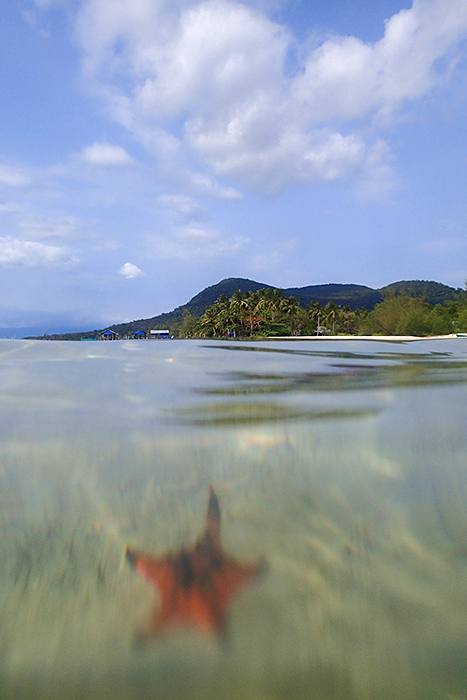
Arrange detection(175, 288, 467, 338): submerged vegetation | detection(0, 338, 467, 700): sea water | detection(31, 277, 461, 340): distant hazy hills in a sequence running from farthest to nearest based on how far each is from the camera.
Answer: detection(31, 277, 461, 340): distant hazy hills → detection(175, 288, 467, 338): submerged vegetation → detection(0, 338, 467, 700): sea water

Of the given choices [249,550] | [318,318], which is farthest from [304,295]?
[249,550]

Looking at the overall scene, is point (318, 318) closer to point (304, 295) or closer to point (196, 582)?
point (196, 582)

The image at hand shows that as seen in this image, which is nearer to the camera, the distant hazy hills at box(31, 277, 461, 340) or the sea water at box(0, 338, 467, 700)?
the sea water at box(0, 338, 467, 700)

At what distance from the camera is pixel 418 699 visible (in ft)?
2.04

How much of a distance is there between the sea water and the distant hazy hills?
322 ft

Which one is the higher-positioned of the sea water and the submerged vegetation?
the submerged vegetation

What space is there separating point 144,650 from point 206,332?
46.8 m

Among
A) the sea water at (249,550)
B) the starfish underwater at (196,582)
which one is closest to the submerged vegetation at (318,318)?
the sea water at (249,550)

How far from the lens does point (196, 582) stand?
83 cm

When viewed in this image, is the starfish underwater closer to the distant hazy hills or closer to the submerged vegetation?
the submerged vegetation

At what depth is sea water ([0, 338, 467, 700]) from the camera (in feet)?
2.15

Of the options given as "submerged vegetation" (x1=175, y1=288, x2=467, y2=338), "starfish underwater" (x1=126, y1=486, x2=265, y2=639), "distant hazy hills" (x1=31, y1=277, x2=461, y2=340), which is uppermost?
"distant hazy hills" (x1=31, y1=277, x2=461, y2=340)

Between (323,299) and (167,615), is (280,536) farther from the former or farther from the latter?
(323,299)

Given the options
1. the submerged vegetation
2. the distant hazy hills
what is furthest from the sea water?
the distant hazy hills
